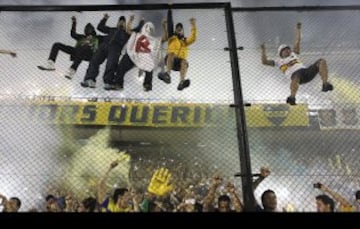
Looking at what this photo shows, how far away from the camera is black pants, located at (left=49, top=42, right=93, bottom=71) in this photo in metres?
3.41

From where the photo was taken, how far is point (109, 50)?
10.8ft

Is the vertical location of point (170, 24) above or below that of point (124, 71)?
above

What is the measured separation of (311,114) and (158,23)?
4.15 m

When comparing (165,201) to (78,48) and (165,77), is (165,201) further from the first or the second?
(78,48)

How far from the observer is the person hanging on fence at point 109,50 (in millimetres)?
3252

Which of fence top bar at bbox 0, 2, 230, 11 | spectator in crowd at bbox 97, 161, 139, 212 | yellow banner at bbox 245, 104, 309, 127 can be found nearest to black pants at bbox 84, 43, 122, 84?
fence top bar at bbox 0, 2, 230, 11

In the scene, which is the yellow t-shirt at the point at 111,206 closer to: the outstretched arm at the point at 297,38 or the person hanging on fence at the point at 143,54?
the person hanging on fence at the point at 143,54

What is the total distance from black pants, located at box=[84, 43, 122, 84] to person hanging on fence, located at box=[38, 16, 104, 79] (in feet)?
0.23

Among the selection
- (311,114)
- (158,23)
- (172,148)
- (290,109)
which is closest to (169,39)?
(158,23)

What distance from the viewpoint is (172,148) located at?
8938 millimetres

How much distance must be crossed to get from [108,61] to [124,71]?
173 millimetres

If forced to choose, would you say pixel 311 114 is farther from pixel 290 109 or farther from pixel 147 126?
pixel 147 126

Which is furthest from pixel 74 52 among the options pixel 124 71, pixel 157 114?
pixel 157 114
